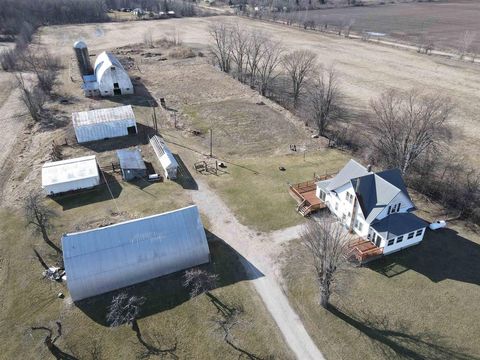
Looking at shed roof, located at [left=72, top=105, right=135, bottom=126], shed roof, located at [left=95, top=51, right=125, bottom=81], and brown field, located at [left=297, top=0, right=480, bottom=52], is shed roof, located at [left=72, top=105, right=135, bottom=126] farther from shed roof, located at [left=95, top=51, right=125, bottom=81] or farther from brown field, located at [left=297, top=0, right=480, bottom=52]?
brown field, located at [left=297, top=0, right=480, bottom=52]

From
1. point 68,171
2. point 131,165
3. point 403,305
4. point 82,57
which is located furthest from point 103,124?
point 403,305

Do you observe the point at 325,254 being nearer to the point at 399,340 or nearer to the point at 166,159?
the point at 399,340

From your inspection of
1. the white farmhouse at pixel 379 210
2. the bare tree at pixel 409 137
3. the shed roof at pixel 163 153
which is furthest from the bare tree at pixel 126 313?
the bare tree at pixel 409 137

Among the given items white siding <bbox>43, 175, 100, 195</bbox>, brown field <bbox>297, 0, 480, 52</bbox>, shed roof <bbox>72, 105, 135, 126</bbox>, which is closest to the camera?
white siding <bbox>43, 175, 100, 195</bbox>

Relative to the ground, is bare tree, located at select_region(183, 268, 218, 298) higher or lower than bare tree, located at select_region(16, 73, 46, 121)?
lower

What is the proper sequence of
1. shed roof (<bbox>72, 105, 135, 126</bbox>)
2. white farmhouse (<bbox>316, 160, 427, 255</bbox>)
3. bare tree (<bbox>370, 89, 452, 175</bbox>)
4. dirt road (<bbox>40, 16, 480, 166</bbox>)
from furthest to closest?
dirt road (<bbox>40, 16, 480, 166</bbox>) < shed roof (<bbox>72, 105, 135, 126</bbox>) < bare tree (<bbox>370, 89, 452, 175</bbox>) < white farmhouse (<bbox>316, 160, 427, 255</bbox>)

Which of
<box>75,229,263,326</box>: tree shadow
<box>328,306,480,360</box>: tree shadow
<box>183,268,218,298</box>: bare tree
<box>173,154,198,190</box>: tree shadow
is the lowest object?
<box>328,306,480,360</box>: tree shadow

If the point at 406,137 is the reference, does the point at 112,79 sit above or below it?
above

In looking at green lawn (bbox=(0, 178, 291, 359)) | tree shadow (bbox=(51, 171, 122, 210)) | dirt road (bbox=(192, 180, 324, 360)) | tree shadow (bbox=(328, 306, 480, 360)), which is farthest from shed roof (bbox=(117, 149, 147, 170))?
tree shadow (bbox=(328, 306, 480, 360))
